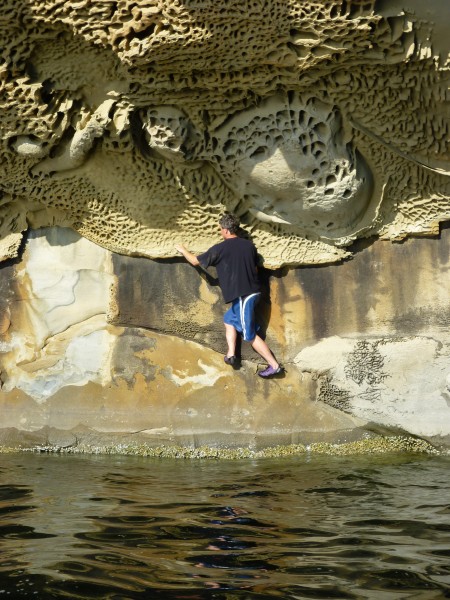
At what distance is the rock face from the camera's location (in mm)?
4637

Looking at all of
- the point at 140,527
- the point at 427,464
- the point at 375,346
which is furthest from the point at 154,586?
the point at 375,346

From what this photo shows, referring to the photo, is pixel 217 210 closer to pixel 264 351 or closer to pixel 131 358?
pixel 264 351

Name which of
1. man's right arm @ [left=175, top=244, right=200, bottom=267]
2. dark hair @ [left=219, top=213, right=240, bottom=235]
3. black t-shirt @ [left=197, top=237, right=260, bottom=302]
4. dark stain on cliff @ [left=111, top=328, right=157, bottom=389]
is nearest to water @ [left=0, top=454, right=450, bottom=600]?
dark stain on cliff @ [left=111, top=328, right=157, bottom=389]

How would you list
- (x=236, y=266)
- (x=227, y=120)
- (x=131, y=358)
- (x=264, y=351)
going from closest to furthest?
1. (x=227, y=120)
2. (x=236, y=266)
3. (x=264, y=351)
4. (x=131, y=358)

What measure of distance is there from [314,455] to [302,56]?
94.4 inches

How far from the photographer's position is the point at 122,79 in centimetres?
500

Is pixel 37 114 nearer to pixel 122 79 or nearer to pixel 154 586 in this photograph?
pixel 122 79

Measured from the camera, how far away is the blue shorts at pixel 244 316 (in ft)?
17.6

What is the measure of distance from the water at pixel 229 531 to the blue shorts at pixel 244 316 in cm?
86

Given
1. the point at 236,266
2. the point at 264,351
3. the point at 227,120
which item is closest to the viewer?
the point at 227,120

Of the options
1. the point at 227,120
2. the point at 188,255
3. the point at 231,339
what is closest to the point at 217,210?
the point at 188,255

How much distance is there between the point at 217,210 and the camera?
544 cm

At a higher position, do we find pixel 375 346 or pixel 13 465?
pixel 375 346

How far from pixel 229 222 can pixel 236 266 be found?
284mm
